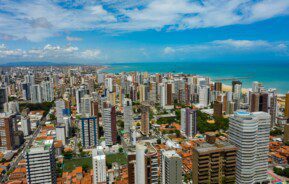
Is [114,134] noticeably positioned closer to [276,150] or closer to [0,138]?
[0,138]

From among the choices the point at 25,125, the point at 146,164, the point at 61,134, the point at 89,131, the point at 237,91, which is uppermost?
the point at 237,91

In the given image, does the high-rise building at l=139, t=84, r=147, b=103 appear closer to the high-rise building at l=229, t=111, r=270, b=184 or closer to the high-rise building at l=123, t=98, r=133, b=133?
the high-rise building at l=123, t=98, r=133, b=133

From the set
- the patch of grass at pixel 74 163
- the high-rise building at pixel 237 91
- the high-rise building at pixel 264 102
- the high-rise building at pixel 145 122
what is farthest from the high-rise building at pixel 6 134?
the high-rise building at pixel 237 91

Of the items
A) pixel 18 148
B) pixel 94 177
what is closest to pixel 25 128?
pixel 18 148

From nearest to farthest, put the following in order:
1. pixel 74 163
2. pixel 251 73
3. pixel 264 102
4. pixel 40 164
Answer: pixel 40 164, pixel 74 163, pixel 264 102, pixel 251 73

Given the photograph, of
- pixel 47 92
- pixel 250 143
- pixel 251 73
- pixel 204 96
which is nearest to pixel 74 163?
pixel 250 143

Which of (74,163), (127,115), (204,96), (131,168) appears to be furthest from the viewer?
(204,96)

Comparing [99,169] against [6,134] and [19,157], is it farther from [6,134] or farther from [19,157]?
[6,134]

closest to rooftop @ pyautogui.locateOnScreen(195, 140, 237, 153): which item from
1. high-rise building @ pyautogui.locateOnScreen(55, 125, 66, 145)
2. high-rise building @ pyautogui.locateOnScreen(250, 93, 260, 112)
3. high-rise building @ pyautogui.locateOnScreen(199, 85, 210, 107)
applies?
high-rise building @ pyautogui.locateOnScreen(55, 125, 66, 145)
